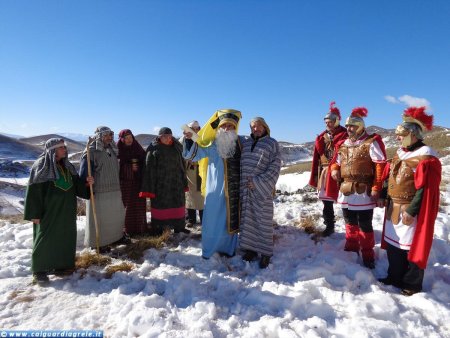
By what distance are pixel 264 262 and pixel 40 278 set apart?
289 centimetres

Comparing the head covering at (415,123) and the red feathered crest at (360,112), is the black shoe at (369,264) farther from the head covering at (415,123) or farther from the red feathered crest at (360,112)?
the red feathered crest at (360,112)

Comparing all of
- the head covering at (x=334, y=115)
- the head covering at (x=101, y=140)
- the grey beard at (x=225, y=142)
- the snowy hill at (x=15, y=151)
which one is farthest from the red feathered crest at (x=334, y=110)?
the snowy hill at (x=15, y=151)

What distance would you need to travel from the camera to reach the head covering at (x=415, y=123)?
3328 mm

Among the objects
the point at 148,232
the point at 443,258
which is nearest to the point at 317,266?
the point at 443,258

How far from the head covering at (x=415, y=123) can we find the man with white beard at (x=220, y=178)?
2.13 metres

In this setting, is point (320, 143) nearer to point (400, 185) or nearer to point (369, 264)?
point (400, 185)

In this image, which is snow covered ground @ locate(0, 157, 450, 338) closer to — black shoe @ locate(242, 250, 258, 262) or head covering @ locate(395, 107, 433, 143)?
black shoe @ locate(242, 250, 258, 262)

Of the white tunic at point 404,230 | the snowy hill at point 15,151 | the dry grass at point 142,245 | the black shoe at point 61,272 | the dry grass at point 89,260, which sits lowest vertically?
the black shoe at point 61,272

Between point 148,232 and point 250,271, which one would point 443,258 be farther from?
point 148,232

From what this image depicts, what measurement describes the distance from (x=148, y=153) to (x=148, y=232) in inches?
57.0

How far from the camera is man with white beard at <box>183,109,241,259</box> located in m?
4.41

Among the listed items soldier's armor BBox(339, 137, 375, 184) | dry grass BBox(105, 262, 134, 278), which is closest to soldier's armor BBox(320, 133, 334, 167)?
soldier's armor BBox(339, 137, 375, 184)

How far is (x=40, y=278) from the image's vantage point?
3816mm

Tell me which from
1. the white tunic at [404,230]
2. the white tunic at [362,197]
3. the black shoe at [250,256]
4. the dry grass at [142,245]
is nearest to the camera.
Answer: the white tunic at [404,230]
